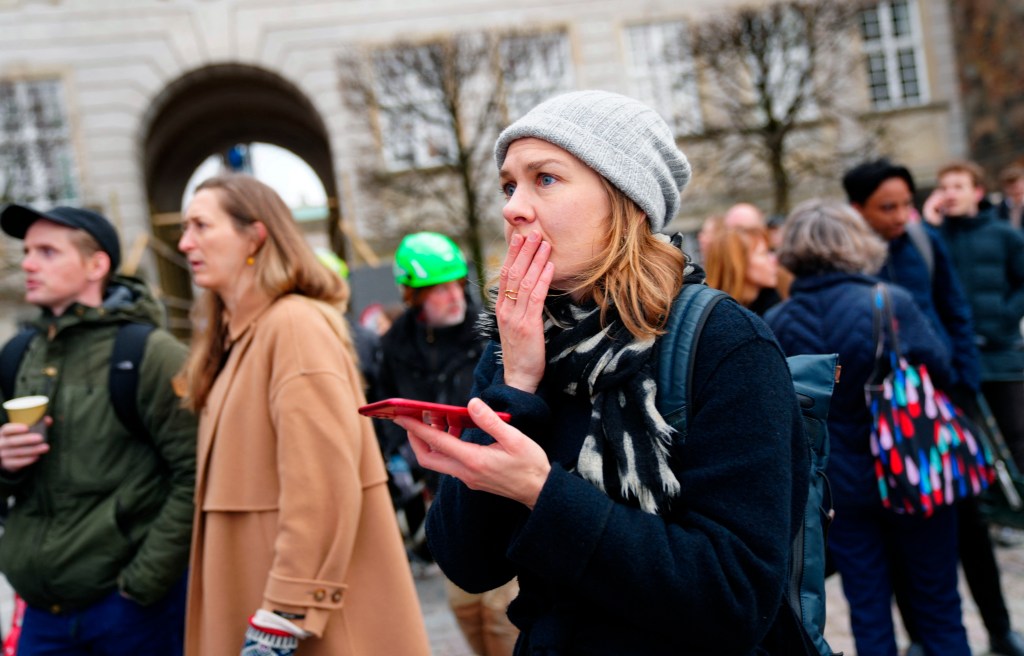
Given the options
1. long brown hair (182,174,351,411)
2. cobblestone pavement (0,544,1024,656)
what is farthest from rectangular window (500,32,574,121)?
long brown hair (182,174,351,411)

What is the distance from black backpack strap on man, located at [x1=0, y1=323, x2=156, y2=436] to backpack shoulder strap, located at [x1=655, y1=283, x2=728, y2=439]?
197 centimetres

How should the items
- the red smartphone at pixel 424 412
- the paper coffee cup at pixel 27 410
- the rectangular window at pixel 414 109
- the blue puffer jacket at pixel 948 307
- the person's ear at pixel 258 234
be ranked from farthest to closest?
the rectangular window at pixel 414 109 → the blue puffer jacket at pixel 948 307 → the person's ear at pixel 258 234 → the paper coffee cup at pixel 27 410 → the red smartphone at pixel 424 412

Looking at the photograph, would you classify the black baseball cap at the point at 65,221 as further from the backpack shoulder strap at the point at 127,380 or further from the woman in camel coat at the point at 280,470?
the woman in camel coat at the point at 280,470

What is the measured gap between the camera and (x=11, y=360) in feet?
9.79

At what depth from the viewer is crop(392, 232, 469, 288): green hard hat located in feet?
13.2

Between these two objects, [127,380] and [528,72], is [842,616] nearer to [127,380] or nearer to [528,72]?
[127,380]

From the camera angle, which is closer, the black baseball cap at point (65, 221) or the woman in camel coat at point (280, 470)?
the woman in camel coat at point (280, 470)

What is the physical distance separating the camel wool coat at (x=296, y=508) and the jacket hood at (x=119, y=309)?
2.04 feet

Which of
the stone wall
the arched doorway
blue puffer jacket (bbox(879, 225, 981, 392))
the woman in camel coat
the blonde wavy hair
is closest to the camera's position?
the woman in camel coat

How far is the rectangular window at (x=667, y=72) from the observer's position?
16641 millimetres

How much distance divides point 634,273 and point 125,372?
77.1 inches

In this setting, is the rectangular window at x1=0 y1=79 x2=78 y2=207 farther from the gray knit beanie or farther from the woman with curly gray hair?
the gray knit beanie

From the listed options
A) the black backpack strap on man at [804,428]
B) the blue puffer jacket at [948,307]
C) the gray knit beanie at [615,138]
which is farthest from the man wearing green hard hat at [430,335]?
the gray knit beanie at [615,138]

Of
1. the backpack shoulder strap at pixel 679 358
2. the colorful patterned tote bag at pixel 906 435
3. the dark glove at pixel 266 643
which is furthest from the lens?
the colorful patterned tote bag at pixel 906 435
